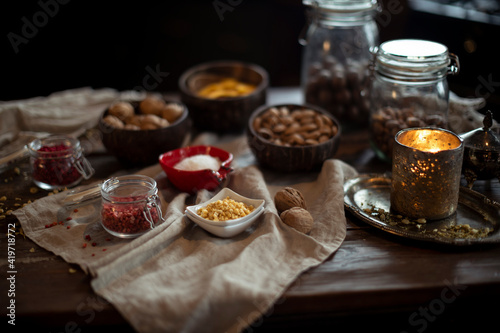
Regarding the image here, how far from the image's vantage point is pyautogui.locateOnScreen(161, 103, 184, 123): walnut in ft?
5.13

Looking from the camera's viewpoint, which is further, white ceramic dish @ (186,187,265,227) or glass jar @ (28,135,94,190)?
glass jar @ (28,135,94,190)

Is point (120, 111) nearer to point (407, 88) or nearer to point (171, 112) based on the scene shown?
point (171, 112)

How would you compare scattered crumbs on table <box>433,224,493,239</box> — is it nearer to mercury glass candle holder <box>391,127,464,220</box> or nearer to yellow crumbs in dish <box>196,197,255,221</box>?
mercury glass candle holder <box>391,127,464,220</box>

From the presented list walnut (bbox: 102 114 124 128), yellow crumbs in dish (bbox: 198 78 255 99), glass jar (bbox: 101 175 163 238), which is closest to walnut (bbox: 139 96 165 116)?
walnut (bbox: 102 114 124 128)

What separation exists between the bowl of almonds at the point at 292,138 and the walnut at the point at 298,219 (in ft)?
0.88

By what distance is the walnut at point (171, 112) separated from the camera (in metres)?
1.56

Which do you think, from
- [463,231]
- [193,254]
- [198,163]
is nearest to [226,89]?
[198,163]

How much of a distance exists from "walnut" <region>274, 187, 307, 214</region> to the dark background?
1.99 metres

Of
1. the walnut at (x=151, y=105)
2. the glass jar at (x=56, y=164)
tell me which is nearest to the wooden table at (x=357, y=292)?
the glass jar at (x=56, y=164)

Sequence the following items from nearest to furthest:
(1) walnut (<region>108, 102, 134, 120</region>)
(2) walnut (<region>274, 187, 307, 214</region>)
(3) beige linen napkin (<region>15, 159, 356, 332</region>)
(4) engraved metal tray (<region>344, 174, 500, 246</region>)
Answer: (3) beige linen napkin (<region>15, 159, 356, 332</region>)
(4) engraved metal tray (<region>344, 174, 500, 246</region>)
(2) walnut (<region>274, 187, 307, 214</region>)
(1) walnut (<region>108, 102, 134, 120</region>)

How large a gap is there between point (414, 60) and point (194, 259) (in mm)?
829

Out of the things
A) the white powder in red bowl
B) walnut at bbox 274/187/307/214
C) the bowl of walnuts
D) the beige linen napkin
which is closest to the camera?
the beige linen napkin

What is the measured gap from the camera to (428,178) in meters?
1.13

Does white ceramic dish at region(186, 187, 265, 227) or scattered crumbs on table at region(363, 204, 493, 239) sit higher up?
white ceramic dish at region(186, 187, 265, 227)
